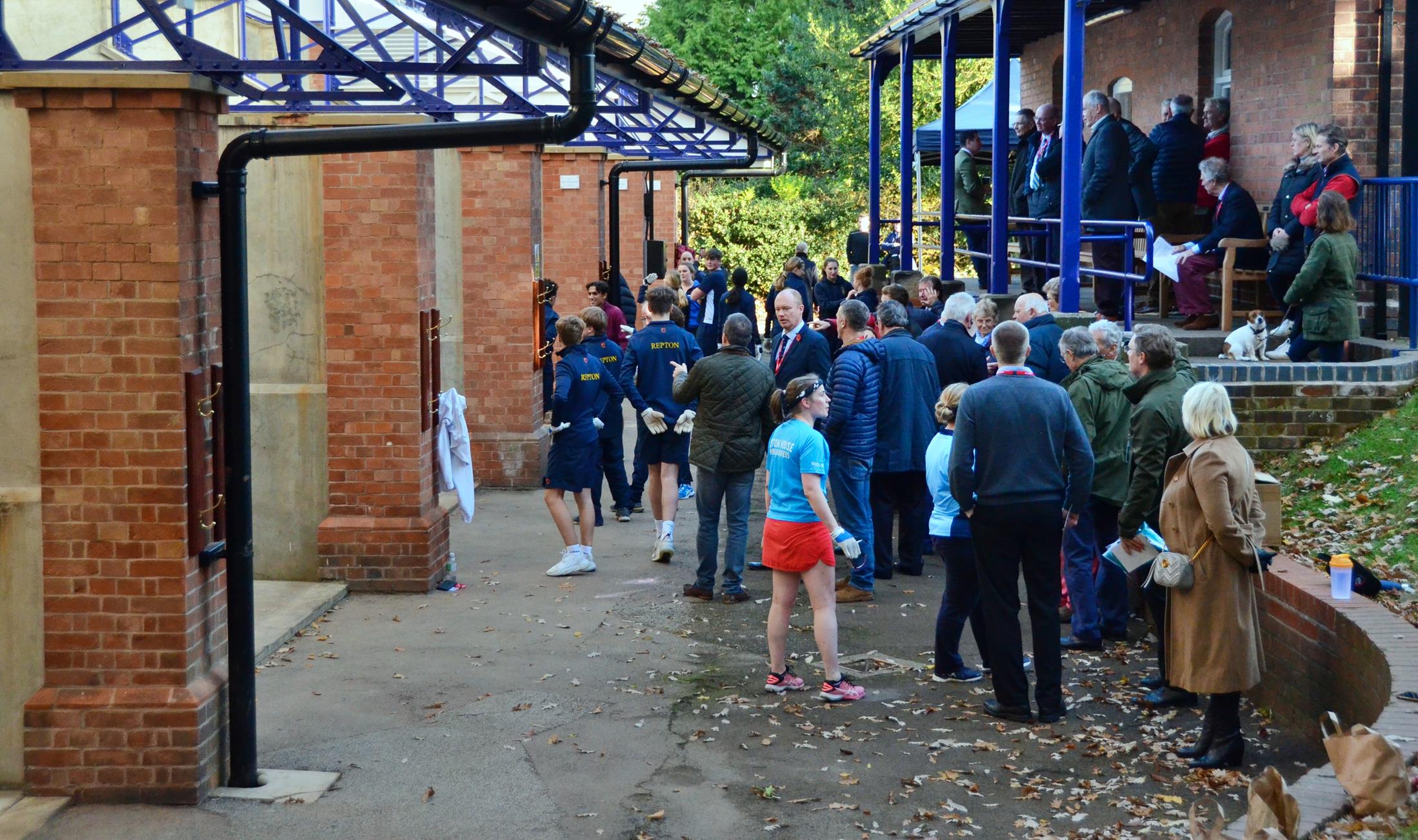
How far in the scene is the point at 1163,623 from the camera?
707 cm

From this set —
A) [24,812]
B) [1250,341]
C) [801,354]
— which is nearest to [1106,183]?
[1250,341]

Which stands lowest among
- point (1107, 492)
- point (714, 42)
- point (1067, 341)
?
point (1107, 492)

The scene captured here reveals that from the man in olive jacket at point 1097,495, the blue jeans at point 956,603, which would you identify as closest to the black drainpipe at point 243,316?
the blue jeans at point 956,603

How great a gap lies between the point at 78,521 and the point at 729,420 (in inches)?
172

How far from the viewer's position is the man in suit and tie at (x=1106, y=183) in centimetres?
1306

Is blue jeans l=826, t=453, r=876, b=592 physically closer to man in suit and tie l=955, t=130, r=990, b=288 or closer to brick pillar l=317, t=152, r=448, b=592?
brick pillar l=317, t=152, r=448, b=592

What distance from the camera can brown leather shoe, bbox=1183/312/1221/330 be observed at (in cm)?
1220

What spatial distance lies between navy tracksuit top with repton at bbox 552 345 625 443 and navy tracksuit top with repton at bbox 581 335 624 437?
250 mm

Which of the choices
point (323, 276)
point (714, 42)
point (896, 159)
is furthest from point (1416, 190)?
point (714, 42)

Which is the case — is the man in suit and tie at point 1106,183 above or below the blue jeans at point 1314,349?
above

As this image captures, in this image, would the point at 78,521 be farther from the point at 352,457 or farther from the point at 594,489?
the point at 594,489

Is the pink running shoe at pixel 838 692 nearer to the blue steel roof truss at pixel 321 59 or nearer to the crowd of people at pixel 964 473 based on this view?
the crowd of people at pixel 964 473

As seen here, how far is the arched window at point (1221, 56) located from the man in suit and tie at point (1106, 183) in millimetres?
2316

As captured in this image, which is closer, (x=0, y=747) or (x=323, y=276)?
(x=0, y=747)
